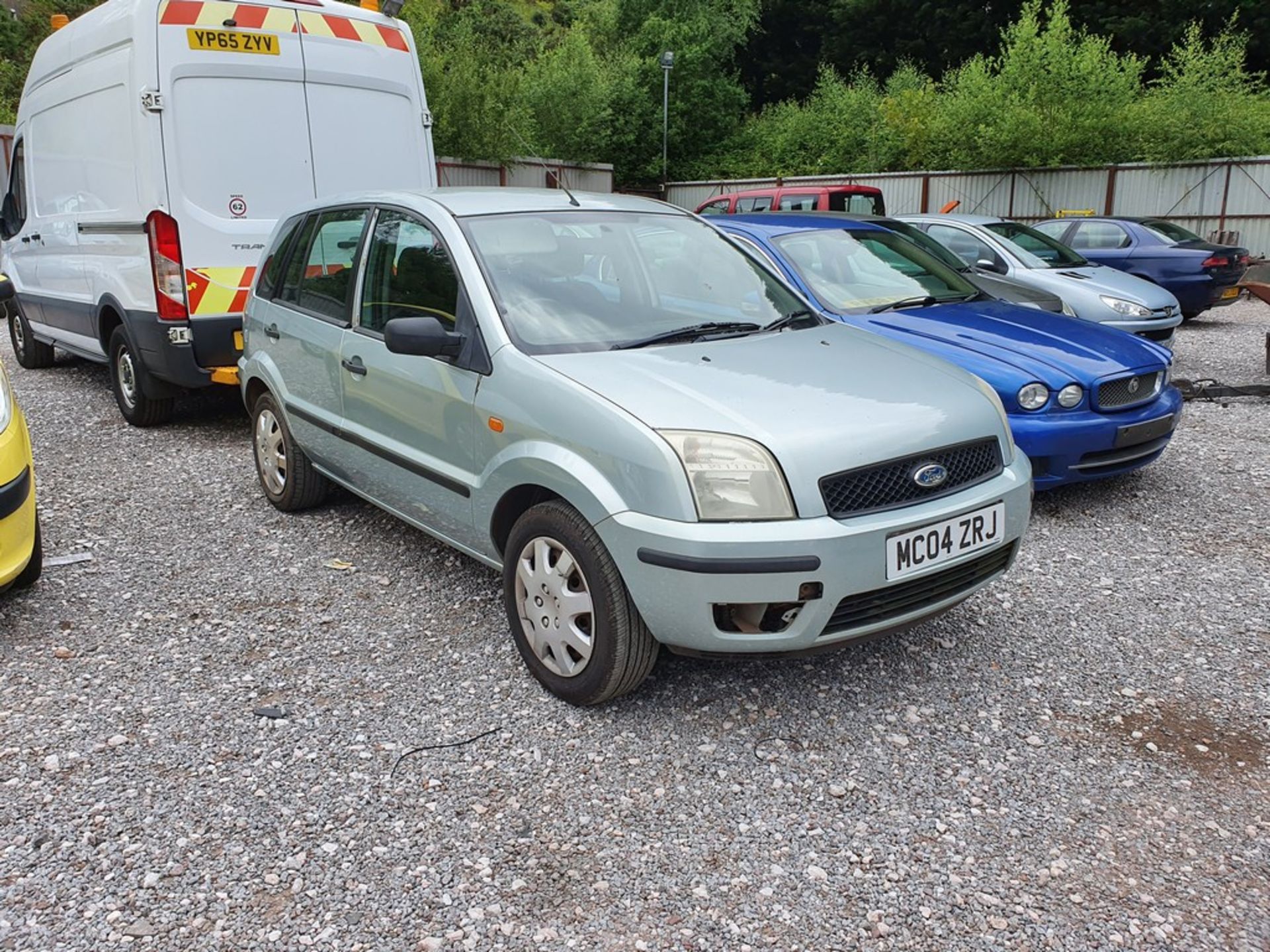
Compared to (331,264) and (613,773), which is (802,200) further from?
(613,773)

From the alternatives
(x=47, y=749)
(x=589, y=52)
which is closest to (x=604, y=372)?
(x=47, y=749)

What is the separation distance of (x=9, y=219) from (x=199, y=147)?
3971 millimetres

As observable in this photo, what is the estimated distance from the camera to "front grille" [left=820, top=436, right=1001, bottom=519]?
9.37ft

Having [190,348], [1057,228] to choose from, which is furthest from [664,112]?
[190,348]

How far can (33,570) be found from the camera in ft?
13.5

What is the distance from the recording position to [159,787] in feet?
9.32

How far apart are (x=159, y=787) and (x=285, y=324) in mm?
2582

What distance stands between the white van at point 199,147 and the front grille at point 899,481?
15.6 feet

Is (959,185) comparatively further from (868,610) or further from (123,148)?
(868,610)

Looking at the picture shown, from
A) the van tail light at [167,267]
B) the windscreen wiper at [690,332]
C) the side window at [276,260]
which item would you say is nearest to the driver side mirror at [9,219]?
the van tail light at [167,267]

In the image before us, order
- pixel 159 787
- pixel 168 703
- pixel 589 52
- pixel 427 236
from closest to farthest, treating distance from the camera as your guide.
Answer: pixel 159 787
pixel 168 703
pixel 427 236
pixel 589 52

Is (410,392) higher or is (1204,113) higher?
(1204,113)

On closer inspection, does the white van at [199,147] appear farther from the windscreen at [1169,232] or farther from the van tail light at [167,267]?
the windscreen at [1169,232]

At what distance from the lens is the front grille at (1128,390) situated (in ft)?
16.6
